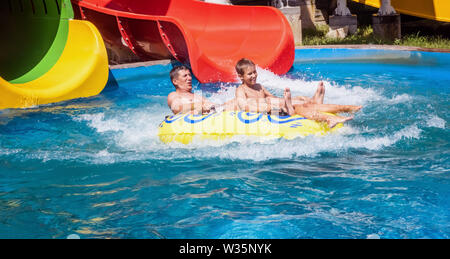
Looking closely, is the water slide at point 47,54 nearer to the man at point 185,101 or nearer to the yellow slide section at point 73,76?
the yellow slide section at point 73,76

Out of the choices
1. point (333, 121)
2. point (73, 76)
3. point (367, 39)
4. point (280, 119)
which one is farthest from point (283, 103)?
point (367, 39)

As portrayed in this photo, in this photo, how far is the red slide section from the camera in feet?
24.9

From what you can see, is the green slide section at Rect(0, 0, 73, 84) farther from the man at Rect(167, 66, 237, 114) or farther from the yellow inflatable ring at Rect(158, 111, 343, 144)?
the yellow inflatable ring at Rect(158, 111, 343, 144)

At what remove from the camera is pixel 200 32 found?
8828mm

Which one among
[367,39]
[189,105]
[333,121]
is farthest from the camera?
[367,39]

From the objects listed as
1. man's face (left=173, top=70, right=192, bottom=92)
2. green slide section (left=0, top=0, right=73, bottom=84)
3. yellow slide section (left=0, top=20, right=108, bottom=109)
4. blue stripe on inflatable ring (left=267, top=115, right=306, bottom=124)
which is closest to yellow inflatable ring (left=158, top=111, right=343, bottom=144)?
blue stripe on inflatable ring (left=267, top=115, right=306, bottom=124)

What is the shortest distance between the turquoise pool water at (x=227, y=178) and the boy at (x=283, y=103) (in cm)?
20

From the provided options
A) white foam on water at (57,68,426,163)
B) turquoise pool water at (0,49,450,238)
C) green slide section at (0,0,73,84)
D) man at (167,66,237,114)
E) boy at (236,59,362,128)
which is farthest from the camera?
green slide section at (0,0,73,84)

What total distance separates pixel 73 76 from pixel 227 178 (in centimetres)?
412

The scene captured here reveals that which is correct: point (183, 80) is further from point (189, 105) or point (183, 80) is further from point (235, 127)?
point (235, 127)

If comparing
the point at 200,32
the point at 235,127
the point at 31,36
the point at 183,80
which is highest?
the point at 31,36

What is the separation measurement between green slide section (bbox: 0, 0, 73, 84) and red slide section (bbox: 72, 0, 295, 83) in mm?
730

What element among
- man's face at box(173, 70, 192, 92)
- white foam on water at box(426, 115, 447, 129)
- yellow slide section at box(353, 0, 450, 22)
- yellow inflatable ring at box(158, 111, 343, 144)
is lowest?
white foam on water at box(426, 115, 447, 129)
